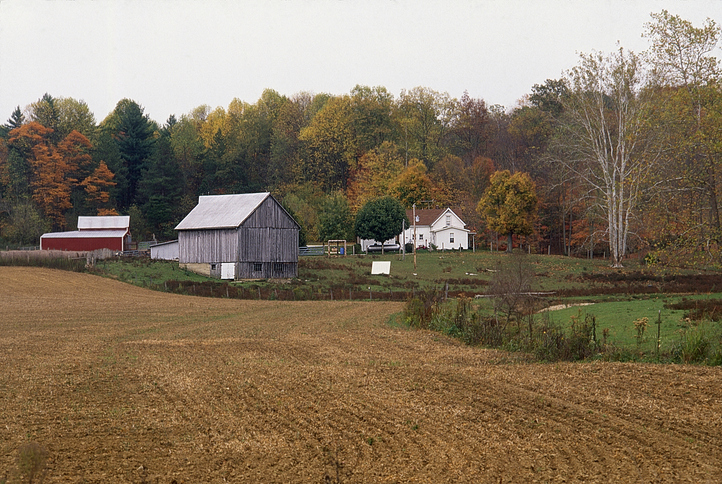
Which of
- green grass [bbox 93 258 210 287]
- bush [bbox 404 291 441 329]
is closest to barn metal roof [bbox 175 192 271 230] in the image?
green grass [bbox 93 258 210 287]

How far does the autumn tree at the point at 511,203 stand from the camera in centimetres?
8119

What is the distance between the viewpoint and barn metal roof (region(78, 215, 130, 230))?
80688mm

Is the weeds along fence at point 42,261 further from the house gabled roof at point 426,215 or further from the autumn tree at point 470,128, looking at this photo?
the autumn tree at point 470,128

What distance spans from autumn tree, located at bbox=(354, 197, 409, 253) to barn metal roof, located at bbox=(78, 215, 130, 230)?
90.8ft

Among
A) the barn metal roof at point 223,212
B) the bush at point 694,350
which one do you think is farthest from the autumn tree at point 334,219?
the bush at point 694,350

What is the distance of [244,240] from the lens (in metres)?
56.0

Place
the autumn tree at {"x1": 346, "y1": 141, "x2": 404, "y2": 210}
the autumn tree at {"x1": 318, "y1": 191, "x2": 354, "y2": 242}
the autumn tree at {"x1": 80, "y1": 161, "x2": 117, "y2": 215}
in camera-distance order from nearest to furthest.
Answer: the autumn tree at {"x1": 318, "y1": 191, "x2": 354, "y2": 242}, the autumn tree at {"x1": 80, "y1": 161, "x2": 117, "y2": 215}, the autumn tree at {"x1": 346, "y1": 141, "x2": 404, "y2": 210}

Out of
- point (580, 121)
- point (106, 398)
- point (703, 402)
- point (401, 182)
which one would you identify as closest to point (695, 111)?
point (703, 402)

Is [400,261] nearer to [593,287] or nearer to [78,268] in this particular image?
[593,287]

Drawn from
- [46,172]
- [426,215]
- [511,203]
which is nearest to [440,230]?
[426,215]

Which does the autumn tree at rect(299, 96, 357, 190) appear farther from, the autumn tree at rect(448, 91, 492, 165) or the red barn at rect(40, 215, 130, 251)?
the red barn at rect(40, 215, 130, 251)

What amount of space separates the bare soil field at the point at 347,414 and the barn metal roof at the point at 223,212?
33.7 metres

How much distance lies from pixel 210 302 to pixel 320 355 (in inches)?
921

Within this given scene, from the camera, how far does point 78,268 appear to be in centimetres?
5644
